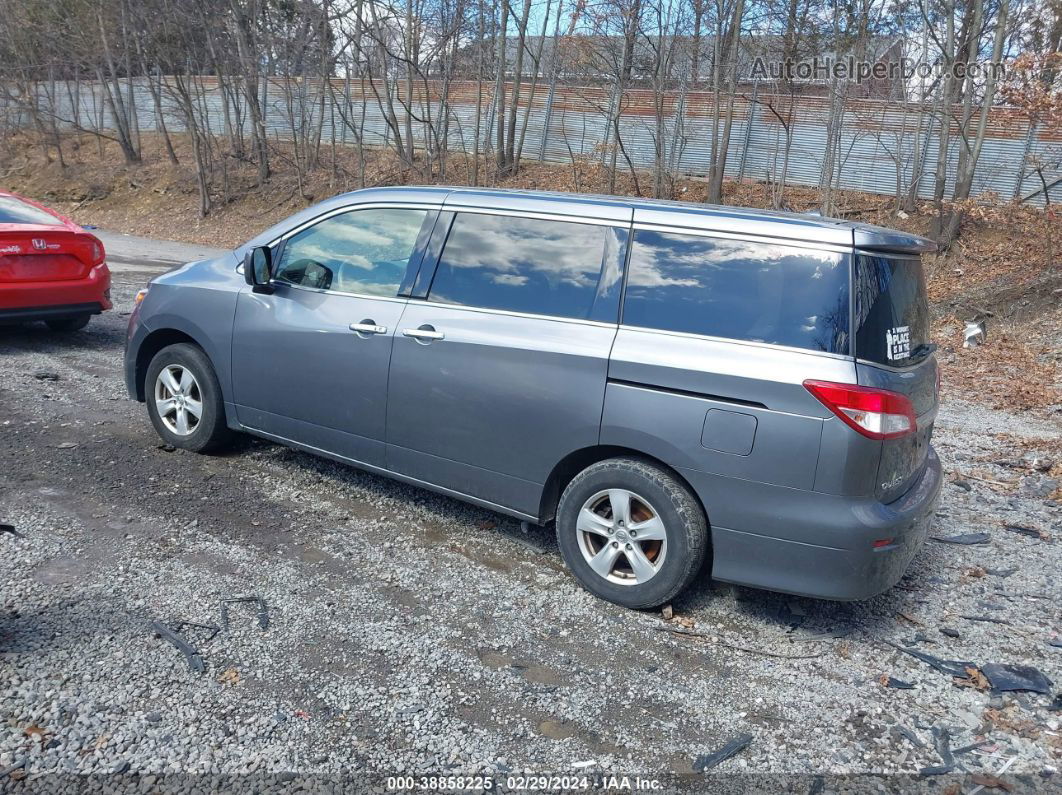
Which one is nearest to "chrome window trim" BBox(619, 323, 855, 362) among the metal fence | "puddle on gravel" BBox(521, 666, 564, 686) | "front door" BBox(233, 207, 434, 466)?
"front door" BBox(233, 207, 434, 466)

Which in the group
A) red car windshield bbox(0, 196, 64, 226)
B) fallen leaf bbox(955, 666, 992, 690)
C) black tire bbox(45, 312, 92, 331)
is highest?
Result: red car windshield bbox(0, 196, 64, 226)

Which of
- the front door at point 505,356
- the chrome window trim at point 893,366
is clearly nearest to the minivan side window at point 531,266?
the front door at point 505,356

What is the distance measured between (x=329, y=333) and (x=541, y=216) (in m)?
1.43

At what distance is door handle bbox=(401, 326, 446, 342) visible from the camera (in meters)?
4.55

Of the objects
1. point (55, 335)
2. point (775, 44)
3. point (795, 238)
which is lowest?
point (55, 335)

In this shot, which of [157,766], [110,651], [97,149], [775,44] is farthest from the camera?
[97,149]

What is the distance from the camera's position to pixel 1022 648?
13.0 feet

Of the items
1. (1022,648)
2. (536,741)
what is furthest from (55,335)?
(1022,648)

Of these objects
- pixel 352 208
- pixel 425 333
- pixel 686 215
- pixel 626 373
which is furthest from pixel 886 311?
pixel 352 208

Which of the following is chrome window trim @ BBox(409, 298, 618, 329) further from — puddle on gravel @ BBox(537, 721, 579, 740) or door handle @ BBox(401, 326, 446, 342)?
puddle on gravel @ BBox(537, 721, 579, 740)

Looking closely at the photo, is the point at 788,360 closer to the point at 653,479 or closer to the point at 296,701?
the point at 653,479

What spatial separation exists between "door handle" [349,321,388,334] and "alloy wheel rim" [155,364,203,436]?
149 centimetres

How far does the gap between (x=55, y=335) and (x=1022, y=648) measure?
30.8ft

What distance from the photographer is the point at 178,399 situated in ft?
19.0
